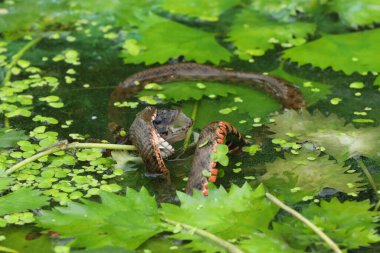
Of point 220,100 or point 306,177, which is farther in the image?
point 220,100

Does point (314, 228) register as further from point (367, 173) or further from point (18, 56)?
point (18, 56)

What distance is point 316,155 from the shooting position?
3.77 m

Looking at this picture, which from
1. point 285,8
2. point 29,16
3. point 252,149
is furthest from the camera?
point 29,16

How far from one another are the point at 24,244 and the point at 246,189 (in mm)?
1002

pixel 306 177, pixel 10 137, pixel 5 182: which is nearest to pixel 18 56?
pixel 10 137

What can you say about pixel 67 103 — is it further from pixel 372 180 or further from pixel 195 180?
pixel 372 180

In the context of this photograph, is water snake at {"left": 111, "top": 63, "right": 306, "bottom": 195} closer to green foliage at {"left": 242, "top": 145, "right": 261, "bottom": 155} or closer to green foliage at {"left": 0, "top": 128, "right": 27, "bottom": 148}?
green foliage at {"left": 242, "top": 145, "right": 261, "bottom": 155}

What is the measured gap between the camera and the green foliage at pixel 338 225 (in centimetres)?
293

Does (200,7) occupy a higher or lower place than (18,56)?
higher

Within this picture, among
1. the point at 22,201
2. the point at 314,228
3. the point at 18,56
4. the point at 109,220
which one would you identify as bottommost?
the point at 18,56

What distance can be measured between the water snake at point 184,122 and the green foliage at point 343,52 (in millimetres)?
353

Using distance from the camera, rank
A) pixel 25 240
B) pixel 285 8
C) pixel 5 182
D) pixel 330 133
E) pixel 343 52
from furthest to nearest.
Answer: pixel 285 8, pixel 343 52, pixel 330 133, pixel 5 182, pixel 25 240

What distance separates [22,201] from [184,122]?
106cm

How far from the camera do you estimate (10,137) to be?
4027mm
